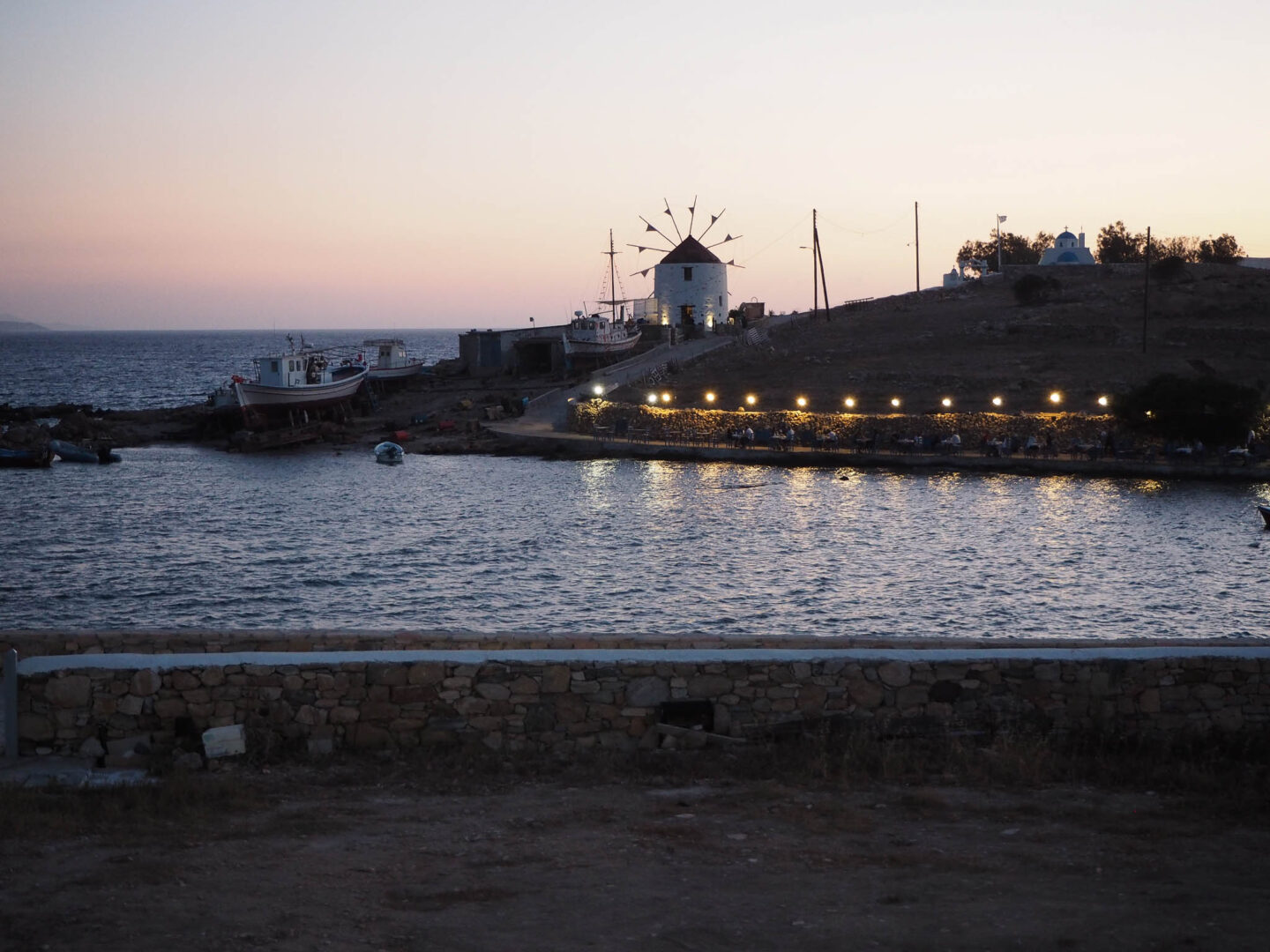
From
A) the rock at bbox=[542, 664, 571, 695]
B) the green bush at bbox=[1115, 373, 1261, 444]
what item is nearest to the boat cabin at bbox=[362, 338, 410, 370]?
the green bush at bbox=[1115, 373, 1261, 444]

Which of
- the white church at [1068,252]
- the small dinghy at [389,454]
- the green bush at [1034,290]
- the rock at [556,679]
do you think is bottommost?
the rock at [556,679]

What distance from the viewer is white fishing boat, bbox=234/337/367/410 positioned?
196ft

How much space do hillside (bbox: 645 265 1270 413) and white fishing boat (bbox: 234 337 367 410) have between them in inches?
670

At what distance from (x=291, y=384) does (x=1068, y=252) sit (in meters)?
56.6

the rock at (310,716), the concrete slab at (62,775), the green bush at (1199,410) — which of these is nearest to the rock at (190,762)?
the concrete slab at (62,775)

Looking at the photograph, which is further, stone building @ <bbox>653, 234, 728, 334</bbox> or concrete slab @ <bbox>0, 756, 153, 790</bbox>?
stone building @ <bbox>653, 234, 728, 334</bbox>

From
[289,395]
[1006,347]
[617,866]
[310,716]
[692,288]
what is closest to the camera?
[617,866]

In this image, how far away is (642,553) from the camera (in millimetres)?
29453

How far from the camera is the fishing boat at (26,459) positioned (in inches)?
1946

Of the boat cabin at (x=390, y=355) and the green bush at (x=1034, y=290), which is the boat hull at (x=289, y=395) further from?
the green bush at (x=1034, y=290)

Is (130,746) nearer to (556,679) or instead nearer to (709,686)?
(556,679)

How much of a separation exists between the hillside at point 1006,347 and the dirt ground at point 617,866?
4232 centimetres

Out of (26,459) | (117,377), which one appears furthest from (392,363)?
(117,377)

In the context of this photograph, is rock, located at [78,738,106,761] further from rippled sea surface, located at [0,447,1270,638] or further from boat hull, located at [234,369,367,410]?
boat hull, located at [234,369,367,410]
